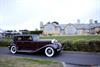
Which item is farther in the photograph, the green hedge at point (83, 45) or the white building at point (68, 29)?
the white building at point (68, 29)

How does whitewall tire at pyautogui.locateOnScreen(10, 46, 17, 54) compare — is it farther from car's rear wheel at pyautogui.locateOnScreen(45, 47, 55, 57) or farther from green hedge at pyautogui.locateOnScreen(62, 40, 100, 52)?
green hedge at pyautogui.locateOnScreen(62, 40, 100, 52)

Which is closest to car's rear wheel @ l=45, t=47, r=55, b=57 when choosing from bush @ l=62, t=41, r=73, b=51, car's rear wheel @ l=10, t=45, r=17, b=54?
bush @ l=62, t=41, r=73, b=51

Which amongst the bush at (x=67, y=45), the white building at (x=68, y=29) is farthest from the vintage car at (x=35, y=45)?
the white building at (x=68, y=29)

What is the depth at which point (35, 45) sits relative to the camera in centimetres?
1399

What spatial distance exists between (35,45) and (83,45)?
3.63 m

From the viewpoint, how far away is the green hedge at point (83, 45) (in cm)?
1434

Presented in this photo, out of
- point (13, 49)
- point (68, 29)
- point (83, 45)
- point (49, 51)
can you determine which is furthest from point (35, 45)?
point (68, 29)

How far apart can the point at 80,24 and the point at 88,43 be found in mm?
65121

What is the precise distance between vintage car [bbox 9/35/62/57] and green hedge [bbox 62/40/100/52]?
1600 mm

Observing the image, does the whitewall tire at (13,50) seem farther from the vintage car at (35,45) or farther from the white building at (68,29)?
the white building at (68,29)

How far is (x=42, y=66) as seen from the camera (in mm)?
9430

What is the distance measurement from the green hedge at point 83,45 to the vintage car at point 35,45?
160 cm

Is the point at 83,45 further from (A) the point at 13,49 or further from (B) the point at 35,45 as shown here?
(A) the point at 13,49

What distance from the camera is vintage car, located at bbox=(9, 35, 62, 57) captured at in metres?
13.4
